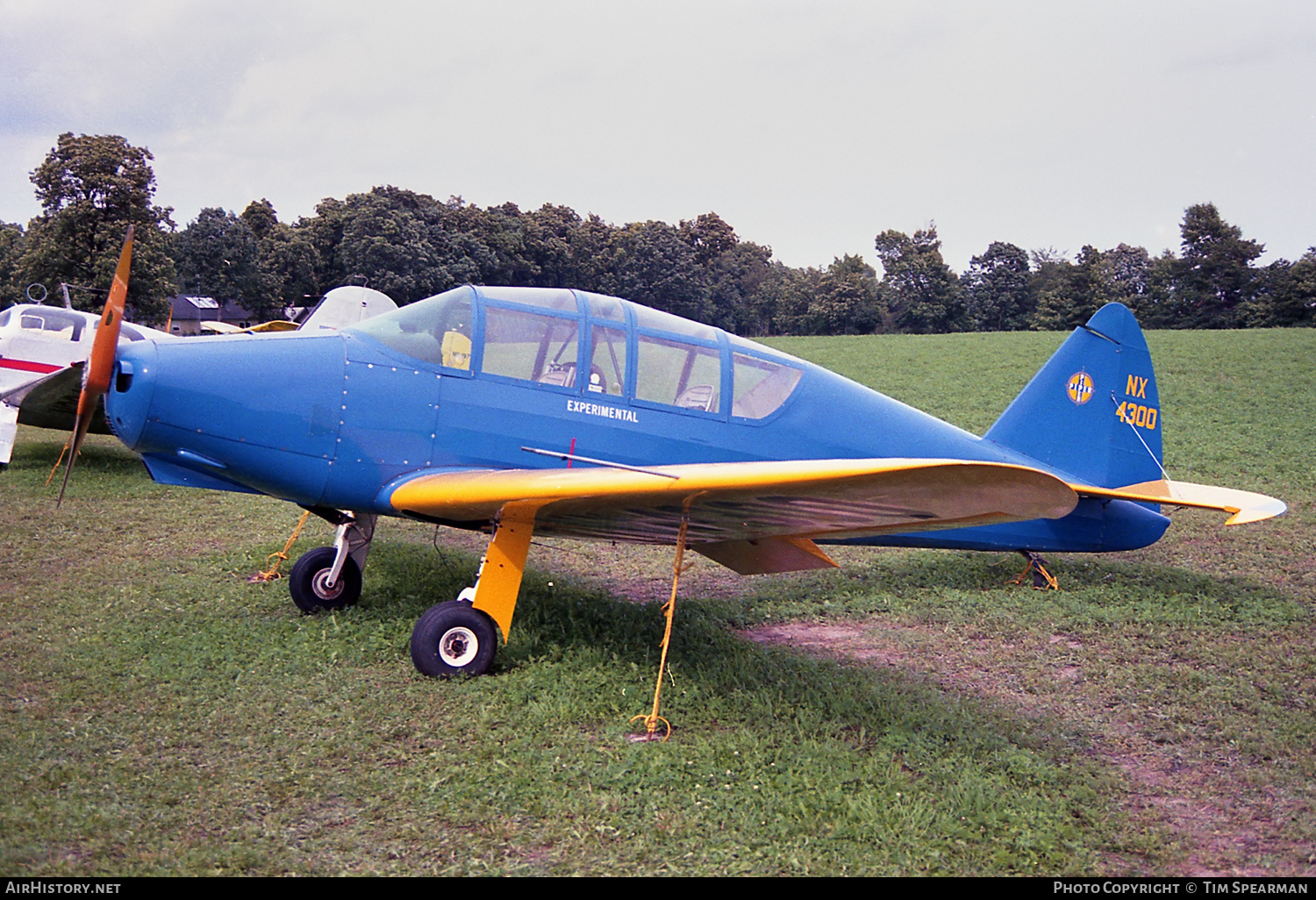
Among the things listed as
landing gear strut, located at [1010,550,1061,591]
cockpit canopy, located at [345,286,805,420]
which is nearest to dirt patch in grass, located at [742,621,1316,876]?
landing gear strut, located at [1010,550,1061,591]

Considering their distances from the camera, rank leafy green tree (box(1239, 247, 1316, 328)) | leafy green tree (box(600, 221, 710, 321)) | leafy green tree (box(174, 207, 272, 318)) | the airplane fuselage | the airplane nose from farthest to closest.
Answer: leafy green tree (box(174, 207, 272, 318))
leafy green tree (box(1239, 247, 1316, 328))
leafy green tree (box(600, 221, 710, 321))
the airplane fuselage
the airplane nose

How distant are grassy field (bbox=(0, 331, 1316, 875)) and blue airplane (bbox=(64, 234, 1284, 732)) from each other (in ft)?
2.33

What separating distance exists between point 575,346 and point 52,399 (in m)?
8.78

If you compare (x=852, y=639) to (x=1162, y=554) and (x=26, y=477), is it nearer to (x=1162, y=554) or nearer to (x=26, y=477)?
(x=1162, y=554)

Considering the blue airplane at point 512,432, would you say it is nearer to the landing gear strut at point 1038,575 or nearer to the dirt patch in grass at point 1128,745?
the dirt patch in grass at point 1128,745

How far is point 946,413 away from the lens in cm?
1852

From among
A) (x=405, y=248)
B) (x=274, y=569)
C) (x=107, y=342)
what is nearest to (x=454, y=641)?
(x=107, y=342)

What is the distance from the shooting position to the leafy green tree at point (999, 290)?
194 ft

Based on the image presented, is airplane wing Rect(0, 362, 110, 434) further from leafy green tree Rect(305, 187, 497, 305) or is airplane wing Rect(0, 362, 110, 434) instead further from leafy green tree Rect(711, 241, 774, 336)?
leafy green tree Rect(711, 241, 774, 336)

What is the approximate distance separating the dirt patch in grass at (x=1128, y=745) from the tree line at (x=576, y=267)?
77.4 feet

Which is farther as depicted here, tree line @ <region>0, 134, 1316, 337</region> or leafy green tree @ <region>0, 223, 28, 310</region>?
leafy green tree @ <region>0, 223, 28, 310</region>

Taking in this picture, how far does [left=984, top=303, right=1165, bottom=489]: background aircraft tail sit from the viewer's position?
22.8 feet

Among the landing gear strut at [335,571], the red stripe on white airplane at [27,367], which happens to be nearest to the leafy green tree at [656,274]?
the red stripe on white airplane at [27,367]

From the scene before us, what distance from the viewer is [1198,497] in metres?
6.59
